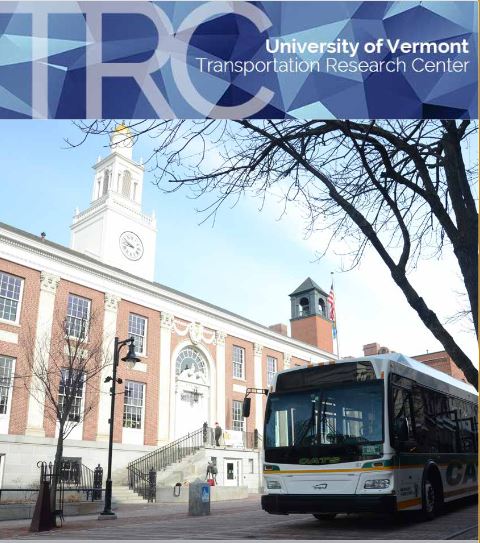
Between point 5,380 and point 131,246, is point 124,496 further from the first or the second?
point 131,246

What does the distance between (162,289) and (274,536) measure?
79.5ft

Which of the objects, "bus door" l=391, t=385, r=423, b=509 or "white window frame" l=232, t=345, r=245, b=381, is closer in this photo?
"bus door" l=391, t=385, r=423, b=509

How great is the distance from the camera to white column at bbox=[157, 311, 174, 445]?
30938 mm

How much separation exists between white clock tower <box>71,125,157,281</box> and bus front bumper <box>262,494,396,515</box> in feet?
83.9

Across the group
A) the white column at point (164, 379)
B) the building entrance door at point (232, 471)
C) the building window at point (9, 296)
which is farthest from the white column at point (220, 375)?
the building window at point (9, 296)

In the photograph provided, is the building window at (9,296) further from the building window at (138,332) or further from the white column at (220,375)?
the white column at (220,375)

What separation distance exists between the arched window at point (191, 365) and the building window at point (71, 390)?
25.7 feet

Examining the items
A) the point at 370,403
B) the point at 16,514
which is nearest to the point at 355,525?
the point at 370,403

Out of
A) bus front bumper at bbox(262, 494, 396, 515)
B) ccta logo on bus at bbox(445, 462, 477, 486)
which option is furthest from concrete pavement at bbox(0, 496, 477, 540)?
ccta logo on bus at bbox(445, 462, 477, 486)

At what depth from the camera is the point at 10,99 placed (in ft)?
20.6

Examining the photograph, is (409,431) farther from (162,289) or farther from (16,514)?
(162,289)

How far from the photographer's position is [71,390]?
20.7 m

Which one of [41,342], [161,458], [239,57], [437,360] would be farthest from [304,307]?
[239,57]

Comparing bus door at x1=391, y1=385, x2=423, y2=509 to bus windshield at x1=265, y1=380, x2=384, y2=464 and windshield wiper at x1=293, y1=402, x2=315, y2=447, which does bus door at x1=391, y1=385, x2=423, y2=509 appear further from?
windshield wiper at x1=293, y1=402, x2=315, y2=447
